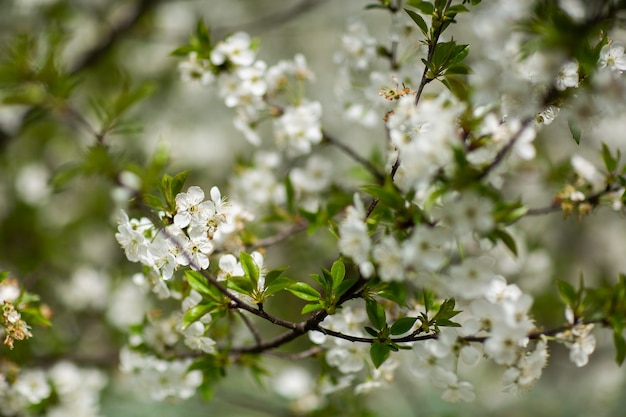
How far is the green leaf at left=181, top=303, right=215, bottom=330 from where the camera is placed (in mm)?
1015

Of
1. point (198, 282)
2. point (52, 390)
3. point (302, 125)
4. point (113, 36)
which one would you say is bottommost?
point (52, 390)

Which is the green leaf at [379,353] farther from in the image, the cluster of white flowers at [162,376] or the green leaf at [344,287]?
the cluster of white flowers at [162,376]

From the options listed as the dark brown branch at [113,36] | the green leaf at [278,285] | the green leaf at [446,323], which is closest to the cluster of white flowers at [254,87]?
the green leaf at [278,285]

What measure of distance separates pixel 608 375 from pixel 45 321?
104 inches

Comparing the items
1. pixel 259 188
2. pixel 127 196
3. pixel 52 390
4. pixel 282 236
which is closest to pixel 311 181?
pixel 259 188

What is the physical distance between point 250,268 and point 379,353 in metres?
0.27

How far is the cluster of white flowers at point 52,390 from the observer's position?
143cm

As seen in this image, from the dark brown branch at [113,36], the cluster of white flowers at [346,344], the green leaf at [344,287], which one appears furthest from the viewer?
the dark brown branch at [113,36]

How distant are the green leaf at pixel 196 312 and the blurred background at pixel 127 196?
2.01 feet

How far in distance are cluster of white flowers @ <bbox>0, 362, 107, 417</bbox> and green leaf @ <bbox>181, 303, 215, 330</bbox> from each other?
0.67 meters

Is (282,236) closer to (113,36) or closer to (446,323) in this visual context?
(446,323)

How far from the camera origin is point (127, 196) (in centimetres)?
168

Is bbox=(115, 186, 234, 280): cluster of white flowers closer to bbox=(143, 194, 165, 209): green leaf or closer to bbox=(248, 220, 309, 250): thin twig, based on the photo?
bbox=(143, 194, 165, 209): green leaf

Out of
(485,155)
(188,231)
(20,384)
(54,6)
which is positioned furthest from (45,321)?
A: (54,6)
